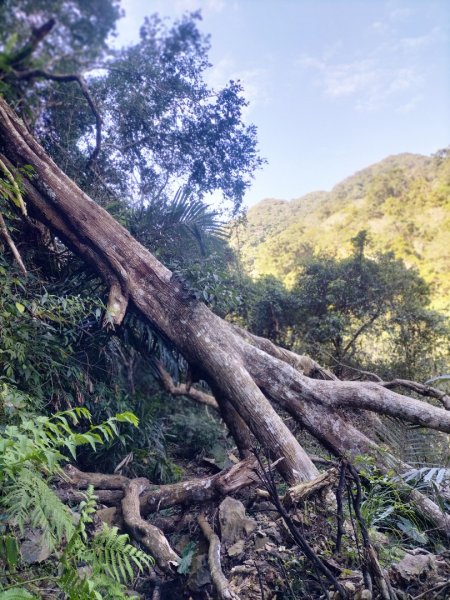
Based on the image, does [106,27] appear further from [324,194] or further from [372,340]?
[324,194]

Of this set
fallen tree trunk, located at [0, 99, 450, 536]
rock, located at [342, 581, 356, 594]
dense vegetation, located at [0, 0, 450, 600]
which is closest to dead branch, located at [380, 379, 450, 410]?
dense vegetation, located at [0, 0, 450, 600]

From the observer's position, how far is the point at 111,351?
3.96m

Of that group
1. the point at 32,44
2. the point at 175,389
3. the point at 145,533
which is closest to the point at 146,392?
the point at 175,389

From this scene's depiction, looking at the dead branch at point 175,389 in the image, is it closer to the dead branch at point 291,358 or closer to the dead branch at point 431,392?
the dead branch at point 291,358

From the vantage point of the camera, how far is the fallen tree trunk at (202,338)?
10.8ft

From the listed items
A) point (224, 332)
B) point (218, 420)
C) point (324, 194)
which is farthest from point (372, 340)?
point (324, 194)

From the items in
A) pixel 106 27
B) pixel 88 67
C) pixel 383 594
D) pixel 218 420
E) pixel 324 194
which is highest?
pixel 324 194

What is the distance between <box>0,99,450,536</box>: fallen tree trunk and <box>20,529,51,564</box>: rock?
178 cm

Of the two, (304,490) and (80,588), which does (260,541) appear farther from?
Result: (80,588)

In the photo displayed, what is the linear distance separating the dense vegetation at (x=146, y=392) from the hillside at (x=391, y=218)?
5589mm

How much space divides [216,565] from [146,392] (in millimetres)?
3867

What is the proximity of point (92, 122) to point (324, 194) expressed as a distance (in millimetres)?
14724

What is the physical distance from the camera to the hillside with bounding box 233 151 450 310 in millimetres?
10625

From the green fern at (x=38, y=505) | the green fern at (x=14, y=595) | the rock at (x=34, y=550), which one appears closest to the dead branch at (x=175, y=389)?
the rock at (x=34, y=550)
